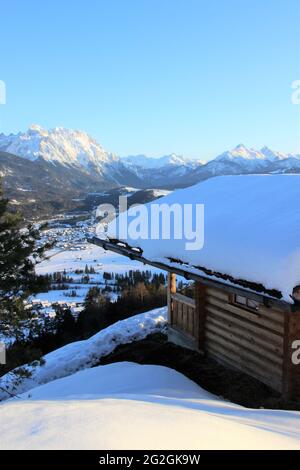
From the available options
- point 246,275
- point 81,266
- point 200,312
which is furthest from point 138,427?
point 81,266

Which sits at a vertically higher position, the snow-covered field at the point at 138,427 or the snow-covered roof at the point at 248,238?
the snow-covered roof at the point at 248,238

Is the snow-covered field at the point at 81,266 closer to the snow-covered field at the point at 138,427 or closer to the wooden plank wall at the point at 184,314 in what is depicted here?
the wooden plank wall at the point at 184,314

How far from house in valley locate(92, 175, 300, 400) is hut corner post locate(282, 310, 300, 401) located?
15 mm

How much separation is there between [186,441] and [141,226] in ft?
25.1

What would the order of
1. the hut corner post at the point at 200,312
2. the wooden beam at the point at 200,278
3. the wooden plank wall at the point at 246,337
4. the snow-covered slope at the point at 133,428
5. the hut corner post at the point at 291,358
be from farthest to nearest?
the hut corner post at the point at 200,312 → the wooden plank wall at the point at 246,337 → the hut corner post at the point at 291,358 → the wooden beam at the point at 200,278 → the snow-covered slope at the point at 133,428

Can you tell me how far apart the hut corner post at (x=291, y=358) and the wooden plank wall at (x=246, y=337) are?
0.53ft

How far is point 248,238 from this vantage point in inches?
271

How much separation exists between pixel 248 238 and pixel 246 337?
2.14 meters

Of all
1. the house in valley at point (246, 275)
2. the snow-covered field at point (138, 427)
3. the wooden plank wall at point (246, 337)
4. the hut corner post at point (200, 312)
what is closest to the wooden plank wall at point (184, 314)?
the house in valley at point (246, 275)

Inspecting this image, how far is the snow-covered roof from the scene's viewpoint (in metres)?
5.93

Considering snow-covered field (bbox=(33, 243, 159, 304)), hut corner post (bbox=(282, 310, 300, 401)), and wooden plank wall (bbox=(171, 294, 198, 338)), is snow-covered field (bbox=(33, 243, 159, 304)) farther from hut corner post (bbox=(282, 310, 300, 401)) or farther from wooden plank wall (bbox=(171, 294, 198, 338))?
hut corner post (bbox=(282, 310, 300, 401))

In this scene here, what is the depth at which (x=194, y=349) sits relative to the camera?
9.80 metres

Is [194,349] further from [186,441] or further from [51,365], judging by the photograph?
[186,441]

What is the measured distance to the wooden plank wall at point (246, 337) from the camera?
23.6 feet
